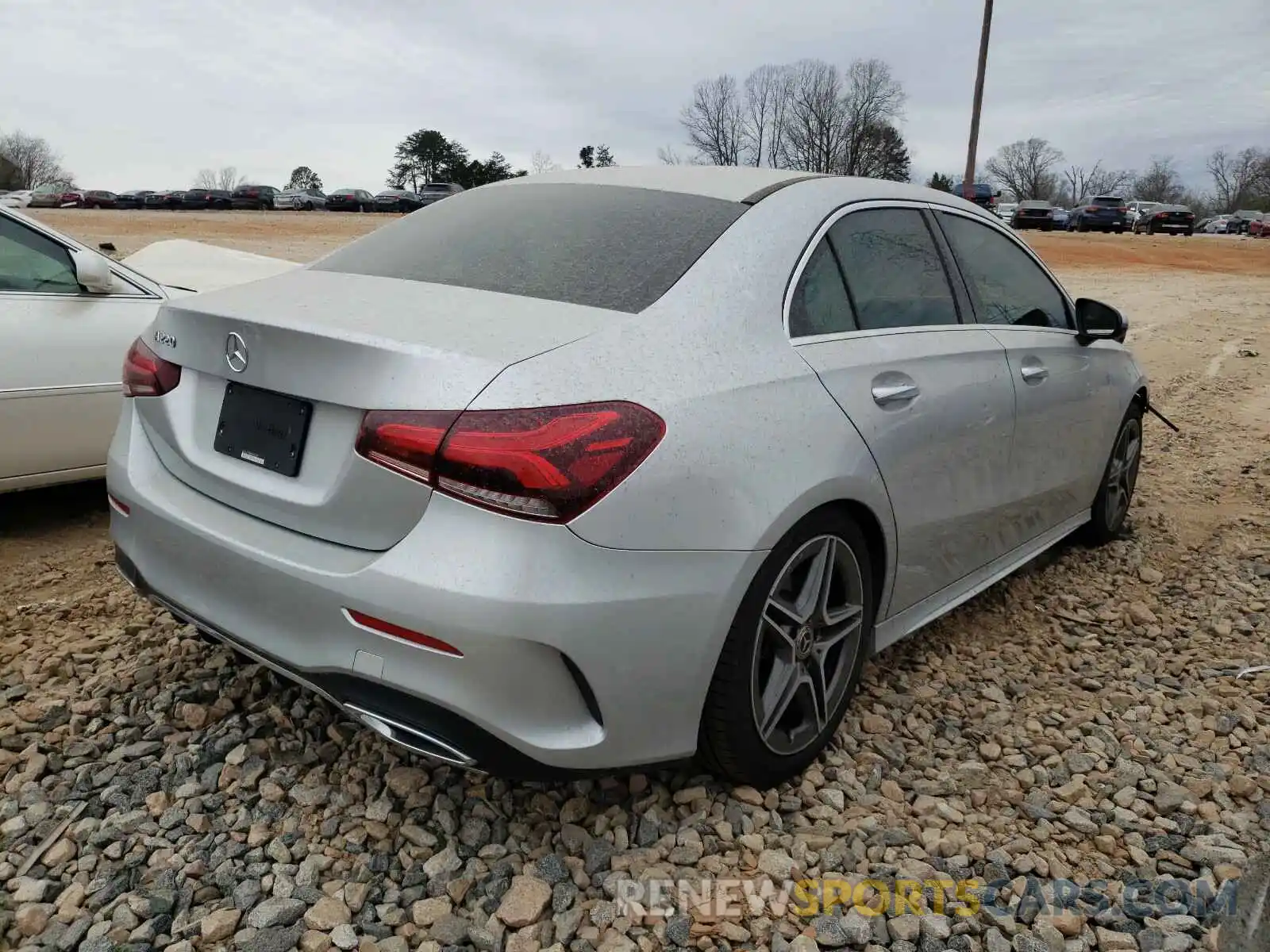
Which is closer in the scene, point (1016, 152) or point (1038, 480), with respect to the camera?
point (1038, 480)

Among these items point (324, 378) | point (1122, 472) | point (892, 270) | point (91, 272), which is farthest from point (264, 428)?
point (1122, 472)

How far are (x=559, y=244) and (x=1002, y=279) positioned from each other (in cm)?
186

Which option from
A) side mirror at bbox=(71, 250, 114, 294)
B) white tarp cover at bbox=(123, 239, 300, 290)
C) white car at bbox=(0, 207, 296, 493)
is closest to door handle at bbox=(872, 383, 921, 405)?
white car at bbox=(0, 207, 296, 493)

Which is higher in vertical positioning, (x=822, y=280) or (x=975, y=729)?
(x=822, y=280)

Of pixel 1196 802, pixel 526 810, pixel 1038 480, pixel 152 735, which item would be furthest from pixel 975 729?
pixel 152 735

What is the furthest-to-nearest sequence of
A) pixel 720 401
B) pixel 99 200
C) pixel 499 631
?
pixel 99 200 → pixel 720 401 → pixel 499 631

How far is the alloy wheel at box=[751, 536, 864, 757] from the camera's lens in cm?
247

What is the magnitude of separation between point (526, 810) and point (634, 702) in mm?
593

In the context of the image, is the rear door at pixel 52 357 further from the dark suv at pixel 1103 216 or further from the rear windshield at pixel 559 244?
the dark suv at pixel 1103 216

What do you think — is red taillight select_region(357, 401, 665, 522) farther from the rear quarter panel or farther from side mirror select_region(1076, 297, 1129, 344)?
side mirror select_region(1076, 297, 1129, 344)

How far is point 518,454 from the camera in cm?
198

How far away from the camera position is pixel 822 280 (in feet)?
9.05

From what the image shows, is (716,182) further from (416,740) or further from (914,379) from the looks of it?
(416,740)

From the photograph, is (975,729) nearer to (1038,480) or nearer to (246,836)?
(1038,480)
